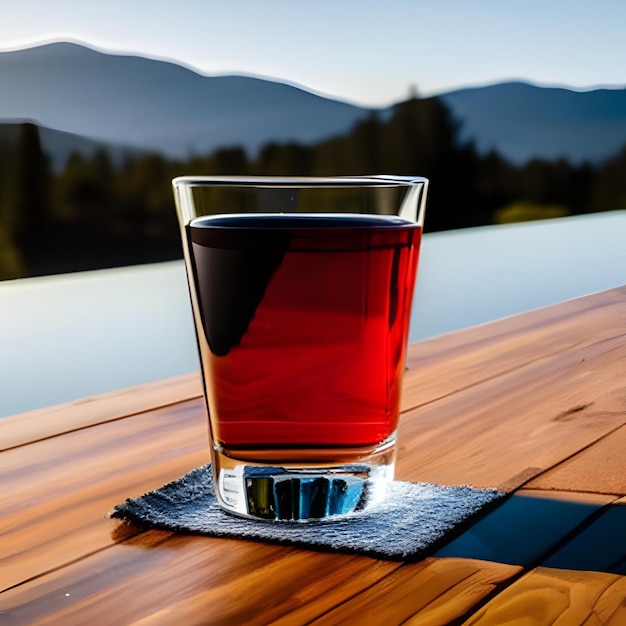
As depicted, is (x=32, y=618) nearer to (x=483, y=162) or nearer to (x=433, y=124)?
(x=433, y=124)

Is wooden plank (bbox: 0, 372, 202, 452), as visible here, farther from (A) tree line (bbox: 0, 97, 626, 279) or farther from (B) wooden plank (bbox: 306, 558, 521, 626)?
(A) tree line (bbox: 0, 97, 626, 279)

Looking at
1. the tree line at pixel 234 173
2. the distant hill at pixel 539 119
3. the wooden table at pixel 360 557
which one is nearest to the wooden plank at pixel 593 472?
the wooden table at pixel 360 557

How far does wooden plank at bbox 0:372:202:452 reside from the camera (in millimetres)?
636

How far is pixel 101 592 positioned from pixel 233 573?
0.17ft

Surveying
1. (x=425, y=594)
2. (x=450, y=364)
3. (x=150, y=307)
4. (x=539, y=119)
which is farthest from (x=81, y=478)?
(x=539, y=119)

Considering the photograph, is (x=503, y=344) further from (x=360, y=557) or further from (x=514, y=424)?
(x=360, y=557)

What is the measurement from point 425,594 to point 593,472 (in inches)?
7.2

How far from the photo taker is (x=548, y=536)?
41 cm

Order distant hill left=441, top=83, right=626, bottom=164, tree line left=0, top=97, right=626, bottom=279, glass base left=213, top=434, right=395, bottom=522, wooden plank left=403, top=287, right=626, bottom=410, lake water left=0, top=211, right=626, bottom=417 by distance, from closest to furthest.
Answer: glass base left=213, top=434, right=395, bottom=522 → wooden plank left=403, top=287, right=626, bottom=410 → lake water left=0, top=211, right=626, bottom=417 → tree line left=0, top=97, right=626, bottom=279 → distant hill left=441, top=83, right=626, bottom=164

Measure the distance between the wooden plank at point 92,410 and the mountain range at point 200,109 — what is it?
439 centimetres

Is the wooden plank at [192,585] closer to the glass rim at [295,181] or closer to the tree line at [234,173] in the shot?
the glass rim at [295,181]

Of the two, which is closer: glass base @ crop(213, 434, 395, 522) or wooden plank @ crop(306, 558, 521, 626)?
wooden plank @ crop(306, 558, 521, 626)

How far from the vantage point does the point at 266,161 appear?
6551 mm

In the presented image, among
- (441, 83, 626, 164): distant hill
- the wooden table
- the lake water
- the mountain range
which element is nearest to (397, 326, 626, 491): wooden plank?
the wooden table
